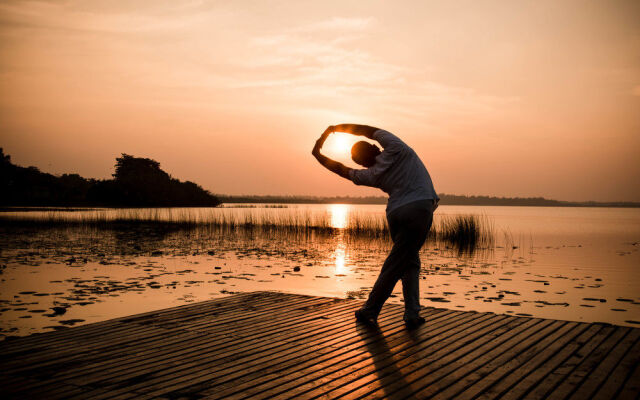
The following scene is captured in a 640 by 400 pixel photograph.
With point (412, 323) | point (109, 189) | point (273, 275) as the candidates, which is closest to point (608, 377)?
point (412, 323)

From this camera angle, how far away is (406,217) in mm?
4238

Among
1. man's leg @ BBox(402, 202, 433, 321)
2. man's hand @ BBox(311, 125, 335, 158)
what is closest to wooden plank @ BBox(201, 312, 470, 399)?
man's leg @ BBox(402, 202, 433, 321)

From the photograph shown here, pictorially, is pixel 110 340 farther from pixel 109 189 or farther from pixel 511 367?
pixel 109 189

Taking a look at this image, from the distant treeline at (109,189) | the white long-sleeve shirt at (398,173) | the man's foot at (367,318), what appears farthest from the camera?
the distant treeline at (109,189)

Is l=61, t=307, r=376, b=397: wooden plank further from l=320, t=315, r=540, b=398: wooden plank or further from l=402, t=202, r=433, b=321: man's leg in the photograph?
l=320, t=315, r=540, b=398: wooden plank

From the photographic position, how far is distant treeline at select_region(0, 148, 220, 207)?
5502 centimetres

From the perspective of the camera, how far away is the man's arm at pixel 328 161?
4.36 metres

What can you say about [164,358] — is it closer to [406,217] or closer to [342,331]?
[342,331]

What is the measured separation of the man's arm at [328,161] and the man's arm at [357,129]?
0.20 ft

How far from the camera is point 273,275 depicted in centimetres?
1071

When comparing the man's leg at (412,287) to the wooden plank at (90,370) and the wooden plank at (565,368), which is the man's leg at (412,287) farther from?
the wooden plank at (90,370)

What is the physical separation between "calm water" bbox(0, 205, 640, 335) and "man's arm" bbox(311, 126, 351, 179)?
3.90 meters

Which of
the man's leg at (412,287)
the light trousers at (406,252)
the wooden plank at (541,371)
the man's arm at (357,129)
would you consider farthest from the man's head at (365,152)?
the wooden plank at (541,371)

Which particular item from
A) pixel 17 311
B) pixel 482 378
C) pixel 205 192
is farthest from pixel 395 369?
pixel 205 192
